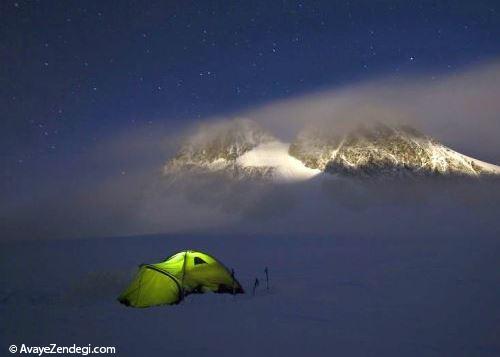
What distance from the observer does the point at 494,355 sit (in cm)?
984

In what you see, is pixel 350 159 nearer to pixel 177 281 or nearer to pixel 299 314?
pixel 177 281

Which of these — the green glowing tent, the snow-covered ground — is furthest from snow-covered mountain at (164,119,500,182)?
the green glowing tent

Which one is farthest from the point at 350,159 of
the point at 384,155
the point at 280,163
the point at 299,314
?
the point at 299,314

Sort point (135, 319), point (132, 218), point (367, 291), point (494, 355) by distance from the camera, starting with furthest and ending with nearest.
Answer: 1. point (132, 218)
2. point (367, 291)
3. point (135, 319)
4. point (494, 355)

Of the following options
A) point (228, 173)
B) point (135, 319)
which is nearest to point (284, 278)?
point (135, 319)

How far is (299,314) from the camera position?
14.5 m

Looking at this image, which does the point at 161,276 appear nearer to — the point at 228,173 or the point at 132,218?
the point at 132,218

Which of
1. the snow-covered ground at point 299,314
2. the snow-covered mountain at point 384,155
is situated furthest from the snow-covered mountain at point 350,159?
the snow-covered ground at point 299,314

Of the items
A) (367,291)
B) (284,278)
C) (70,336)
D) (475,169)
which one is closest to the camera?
(70,336)

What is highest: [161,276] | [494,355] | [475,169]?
[475,169]

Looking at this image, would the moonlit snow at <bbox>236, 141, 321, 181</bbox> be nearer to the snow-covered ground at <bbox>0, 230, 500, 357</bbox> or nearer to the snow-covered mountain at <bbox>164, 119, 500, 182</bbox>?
the snow-covered mountain at <bbox>164, 119, 500, 182</bbox>

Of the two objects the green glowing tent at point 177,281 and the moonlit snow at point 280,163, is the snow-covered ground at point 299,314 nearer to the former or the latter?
the green glowing tent at point 177,281

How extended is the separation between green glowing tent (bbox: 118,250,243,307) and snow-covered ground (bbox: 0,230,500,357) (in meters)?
0.56

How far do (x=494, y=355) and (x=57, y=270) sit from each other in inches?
1067
